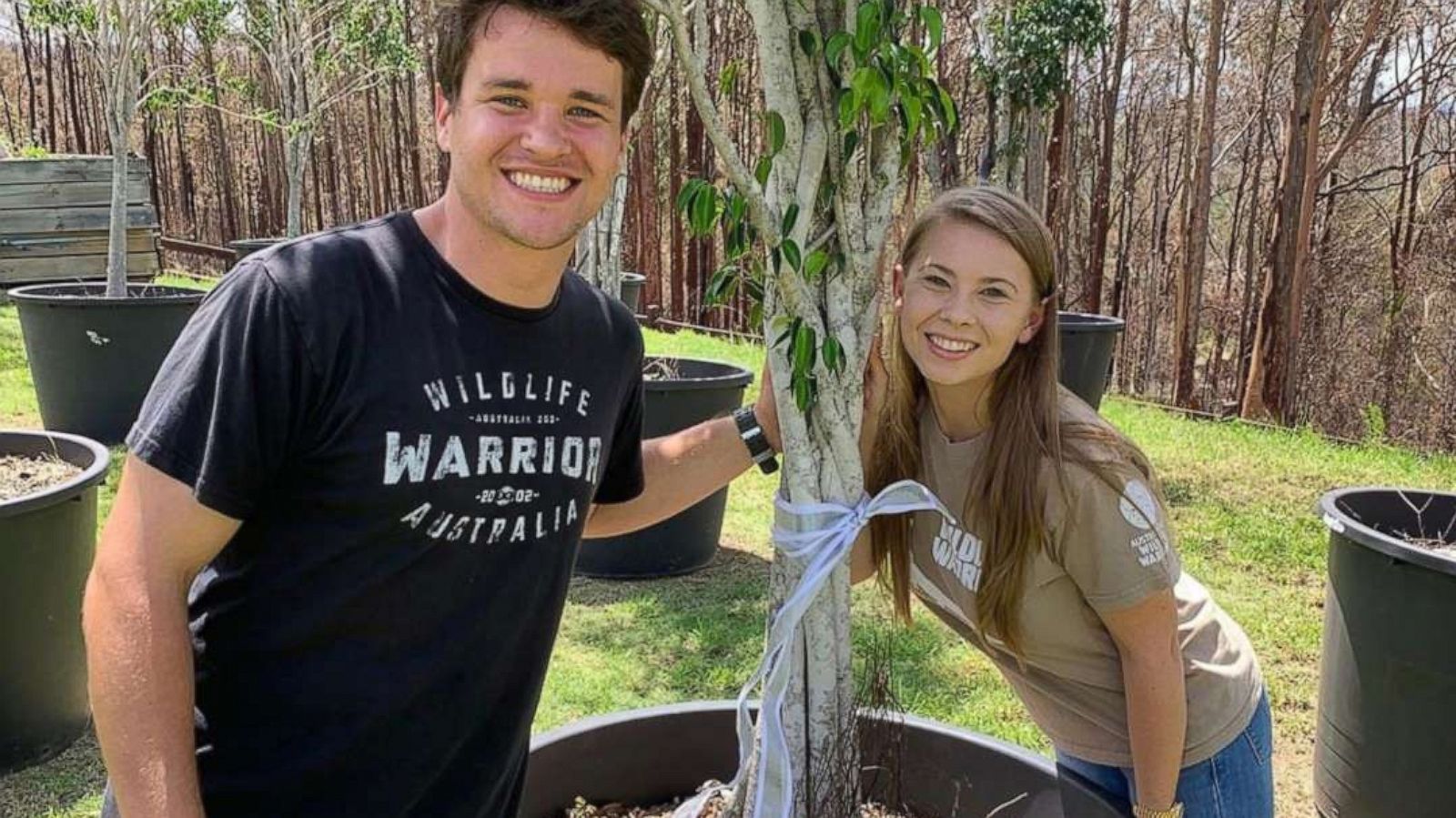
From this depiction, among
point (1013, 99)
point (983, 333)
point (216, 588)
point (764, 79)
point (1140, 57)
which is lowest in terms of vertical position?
point (216, 588)

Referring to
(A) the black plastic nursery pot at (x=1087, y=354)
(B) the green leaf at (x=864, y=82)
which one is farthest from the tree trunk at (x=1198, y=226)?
(B) the green leaf at (x=864, y=82)

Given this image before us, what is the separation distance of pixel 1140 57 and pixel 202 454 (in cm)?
1529

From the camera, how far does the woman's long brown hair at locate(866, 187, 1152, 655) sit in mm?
1382

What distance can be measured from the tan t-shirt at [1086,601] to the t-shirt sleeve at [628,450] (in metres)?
0.40

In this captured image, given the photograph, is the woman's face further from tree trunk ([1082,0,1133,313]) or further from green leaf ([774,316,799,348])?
tree trunk ([1082,0,1133,313])

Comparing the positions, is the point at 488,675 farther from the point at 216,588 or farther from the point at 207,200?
the point at 207,200

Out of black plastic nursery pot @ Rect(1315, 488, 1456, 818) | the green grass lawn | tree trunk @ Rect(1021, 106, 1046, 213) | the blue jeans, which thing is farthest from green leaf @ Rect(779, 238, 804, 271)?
tree trunk @ Rect(1021, 106, 1046, 213)

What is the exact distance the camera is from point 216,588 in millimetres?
1107

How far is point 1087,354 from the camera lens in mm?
5961

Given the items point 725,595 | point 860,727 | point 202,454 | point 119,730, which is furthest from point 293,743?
point 725,595

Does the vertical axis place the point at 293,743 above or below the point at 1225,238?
below

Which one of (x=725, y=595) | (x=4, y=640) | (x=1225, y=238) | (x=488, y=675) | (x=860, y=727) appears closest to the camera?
(x=488, y=675)

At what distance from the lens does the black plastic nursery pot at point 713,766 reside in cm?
164

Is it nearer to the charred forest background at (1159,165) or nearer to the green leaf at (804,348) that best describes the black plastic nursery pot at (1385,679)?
the green leaf at (804,348)
